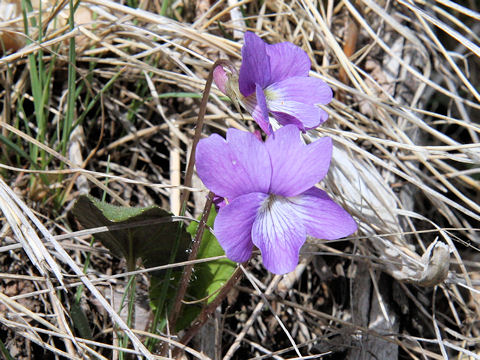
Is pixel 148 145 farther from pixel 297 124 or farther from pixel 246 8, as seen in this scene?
pixel 297 124

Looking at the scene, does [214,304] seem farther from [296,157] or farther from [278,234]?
[296,157]

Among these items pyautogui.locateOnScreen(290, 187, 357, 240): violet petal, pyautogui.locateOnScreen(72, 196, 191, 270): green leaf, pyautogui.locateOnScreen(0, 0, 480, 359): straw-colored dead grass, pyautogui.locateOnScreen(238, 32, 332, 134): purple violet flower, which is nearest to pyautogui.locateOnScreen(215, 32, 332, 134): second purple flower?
pyautogui.locateOnScreen(238, 32, 332, 134): purple violet flower

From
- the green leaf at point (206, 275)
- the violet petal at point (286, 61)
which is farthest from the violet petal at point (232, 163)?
the green leaf at point (206, 275)

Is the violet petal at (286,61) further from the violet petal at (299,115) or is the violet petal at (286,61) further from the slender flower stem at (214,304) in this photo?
the slender flower stem at (214,304)

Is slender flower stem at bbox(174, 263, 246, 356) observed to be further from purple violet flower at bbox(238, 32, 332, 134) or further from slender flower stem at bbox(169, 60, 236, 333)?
purple violet flower at bbox(238, 32, 332, 134)

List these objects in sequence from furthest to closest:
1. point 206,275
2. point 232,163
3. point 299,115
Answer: point 206,275 < point 299,115 < point 232,163

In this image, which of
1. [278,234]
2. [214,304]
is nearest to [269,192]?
[278,234]

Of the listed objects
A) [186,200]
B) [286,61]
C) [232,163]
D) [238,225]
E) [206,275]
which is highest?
[286,61]

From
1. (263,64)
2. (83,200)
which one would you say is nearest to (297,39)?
(263,64)
